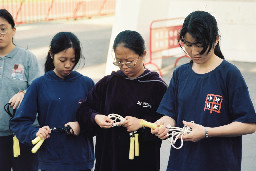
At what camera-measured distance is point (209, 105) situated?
2592 millimetres

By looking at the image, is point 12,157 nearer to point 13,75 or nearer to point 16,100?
point 16,100

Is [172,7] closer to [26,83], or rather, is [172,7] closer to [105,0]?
[26,83]

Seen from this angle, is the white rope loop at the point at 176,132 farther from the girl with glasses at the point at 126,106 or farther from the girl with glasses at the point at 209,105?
the girl with glasses at the point at 126,106

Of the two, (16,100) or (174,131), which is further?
(16,100)

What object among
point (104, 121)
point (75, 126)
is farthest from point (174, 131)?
point (75, 126)

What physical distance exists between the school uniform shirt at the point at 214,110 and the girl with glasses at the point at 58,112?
838 mm

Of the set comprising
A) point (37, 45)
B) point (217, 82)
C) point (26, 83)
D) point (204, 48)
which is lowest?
point (37, 45)

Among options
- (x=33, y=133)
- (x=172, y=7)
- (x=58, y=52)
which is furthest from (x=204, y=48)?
(x=172, y=7)

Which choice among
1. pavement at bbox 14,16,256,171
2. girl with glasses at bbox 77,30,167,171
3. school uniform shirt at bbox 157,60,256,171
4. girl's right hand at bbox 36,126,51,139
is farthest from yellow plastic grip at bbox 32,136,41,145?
pavement at bbox 14,16,256,171

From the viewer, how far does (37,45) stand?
43.2 feet

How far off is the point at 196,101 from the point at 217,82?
6.4 inches

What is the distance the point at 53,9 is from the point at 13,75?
1739cm

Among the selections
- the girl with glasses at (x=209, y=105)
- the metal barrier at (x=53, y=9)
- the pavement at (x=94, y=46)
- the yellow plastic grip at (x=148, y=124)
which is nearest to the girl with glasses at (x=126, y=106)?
the yellow plastic grip at (x=148, y=124)

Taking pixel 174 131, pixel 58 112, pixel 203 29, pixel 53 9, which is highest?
pixel 203 29
